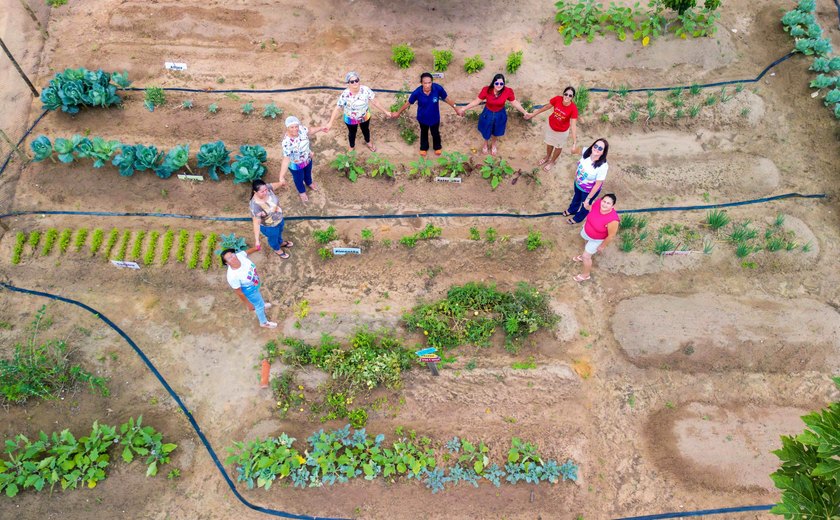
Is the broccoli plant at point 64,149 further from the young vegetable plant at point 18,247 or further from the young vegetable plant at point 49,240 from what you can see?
the young vegetable plant at point 18,247

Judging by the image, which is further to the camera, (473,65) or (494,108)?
(473,65)

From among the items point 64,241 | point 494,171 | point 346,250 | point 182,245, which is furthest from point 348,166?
point 64,241

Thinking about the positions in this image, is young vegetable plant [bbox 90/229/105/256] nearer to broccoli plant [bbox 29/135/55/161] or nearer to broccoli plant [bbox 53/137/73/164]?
broccoli plant [bbox 53/137/73/164]

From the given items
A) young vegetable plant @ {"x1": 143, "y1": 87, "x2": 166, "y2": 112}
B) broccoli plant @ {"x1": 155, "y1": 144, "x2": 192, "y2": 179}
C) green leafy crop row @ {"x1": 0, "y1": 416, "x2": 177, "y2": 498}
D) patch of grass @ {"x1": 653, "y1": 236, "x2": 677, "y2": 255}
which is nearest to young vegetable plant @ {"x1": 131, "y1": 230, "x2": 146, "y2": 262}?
A: broccoli plant @ {"x1": 155, "y1": 144, "x2": 192, "y2": 179}

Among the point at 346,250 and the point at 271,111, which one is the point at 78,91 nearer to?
the point at 271,111

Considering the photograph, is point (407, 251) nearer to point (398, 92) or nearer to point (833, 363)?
point (398, 92)

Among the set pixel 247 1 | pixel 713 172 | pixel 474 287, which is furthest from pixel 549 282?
pixel 247 1

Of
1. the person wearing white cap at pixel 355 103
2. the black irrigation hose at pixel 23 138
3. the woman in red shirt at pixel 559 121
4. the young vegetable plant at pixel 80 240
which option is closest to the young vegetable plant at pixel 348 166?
the person wearing white cap at pixel 355 103
